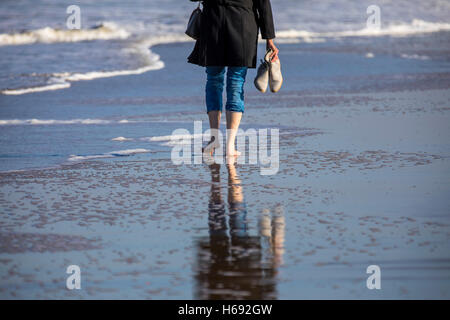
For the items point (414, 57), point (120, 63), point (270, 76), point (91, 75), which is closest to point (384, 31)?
point (414, 57)

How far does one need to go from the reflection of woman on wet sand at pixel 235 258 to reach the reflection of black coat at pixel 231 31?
1.88 metres

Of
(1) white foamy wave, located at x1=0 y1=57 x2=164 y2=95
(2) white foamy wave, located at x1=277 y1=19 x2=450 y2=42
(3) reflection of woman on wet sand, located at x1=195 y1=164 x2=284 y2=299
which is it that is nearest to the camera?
(3) reflection of woman on wet sand, located at x1=195 y1=164 x2=284 y2=299

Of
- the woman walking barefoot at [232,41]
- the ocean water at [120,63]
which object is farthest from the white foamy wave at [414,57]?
the woman walking barefoot at [232,41]

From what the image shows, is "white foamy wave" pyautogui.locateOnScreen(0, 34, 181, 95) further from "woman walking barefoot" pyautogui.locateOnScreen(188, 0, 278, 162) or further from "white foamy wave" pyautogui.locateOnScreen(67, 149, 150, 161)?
"woman walking barefoot" pyautogui.locateOnScreen(188, 0, 278, 162)

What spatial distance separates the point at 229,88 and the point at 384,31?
889 inches

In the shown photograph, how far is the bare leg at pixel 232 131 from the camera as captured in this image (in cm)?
640

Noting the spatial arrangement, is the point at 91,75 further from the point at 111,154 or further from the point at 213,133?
the point at 213,133

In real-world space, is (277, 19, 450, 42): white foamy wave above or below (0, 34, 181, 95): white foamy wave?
below

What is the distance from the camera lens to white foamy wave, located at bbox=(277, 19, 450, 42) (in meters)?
25.5

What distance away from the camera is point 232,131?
646 cm

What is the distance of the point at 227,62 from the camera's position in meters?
6.48

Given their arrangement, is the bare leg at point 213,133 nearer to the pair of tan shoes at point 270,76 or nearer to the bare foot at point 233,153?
the bare foot at point 233,153

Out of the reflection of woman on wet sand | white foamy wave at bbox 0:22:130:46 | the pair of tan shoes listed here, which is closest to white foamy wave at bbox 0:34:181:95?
white foamy wave at bbox 0:22:130:46
